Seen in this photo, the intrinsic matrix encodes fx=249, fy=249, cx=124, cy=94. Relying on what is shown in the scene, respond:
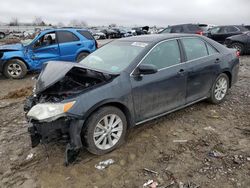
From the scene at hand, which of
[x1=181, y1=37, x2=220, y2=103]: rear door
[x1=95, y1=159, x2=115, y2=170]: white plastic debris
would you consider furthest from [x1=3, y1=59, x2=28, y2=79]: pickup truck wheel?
[x1=95, y1=159, x2=115, y2=170]: white plastic debris

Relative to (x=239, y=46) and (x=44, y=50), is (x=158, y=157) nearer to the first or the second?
(x=44, y=50)

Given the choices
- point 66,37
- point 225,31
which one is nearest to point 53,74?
point 66,37

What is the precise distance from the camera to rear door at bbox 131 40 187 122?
380 cm

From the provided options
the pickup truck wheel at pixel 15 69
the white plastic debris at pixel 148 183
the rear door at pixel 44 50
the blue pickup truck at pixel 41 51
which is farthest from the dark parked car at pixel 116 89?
the pickup truck wheel at pixel 15 69

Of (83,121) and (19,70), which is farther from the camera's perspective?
(19,70)

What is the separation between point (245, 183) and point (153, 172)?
1.07 meters

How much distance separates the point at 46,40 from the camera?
8945 millimetres

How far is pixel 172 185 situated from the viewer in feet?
9.59

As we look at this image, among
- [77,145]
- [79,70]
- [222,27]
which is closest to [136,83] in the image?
[79,70]

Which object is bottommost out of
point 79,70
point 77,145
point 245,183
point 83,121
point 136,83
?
point 245,183

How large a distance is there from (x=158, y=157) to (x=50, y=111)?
1595 mm

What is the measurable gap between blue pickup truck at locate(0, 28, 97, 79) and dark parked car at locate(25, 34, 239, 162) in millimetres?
4274

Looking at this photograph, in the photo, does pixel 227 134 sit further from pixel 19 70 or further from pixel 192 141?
pixel 19 70

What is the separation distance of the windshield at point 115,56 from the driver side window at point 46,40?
15.5 ft
